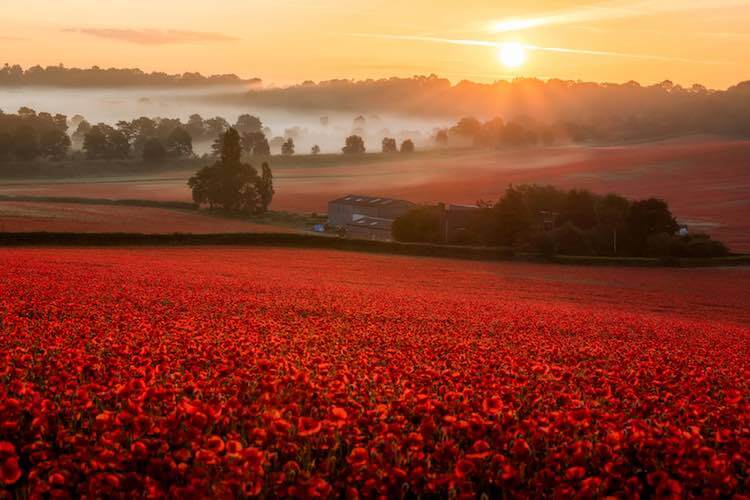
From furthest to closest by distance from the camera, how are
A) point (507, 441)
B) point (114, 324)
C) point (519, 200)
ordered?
point (519, 200), point (114, 324), point (507, 441)

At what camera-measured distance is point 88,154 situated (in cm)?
17538

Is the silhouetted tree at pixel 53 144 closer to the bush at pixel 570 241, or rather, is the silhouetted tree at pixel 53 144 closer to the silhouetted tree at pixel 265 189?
the silhouetted tree at pixel 265 189

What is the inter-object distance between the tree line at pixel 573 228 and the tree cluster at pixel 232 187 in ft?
102

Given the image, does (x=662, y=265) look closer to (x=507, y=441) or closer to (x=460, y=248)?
(x=460, y=248)

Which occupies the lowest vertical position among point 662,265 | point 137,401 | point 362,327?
point 662,265

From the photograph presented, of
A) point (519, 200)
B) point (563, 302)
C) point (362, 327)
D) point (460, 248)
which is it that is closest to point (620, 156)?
point (519, 200)

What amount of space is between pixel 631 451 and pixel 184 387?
14.1 feet

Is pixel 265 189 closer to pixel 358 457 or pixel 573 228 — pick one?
pixel 573 228

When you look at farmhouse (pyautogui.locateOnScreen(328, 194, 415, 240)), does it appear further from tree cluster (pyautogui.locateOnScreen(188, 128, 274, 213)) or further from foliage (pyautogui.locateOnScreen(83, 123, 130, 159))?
foliage (pyautogui.locateOnScreen(83, 123, 130, 159))

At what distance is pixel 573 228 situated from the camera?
236ft

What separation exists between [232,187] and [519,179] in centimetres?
6568

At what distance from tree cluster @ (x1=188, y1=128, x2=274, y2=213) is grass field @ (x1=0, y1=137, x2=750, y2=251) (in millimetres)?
12208

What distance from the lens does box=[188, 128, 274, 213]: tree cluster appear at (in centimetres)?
10650

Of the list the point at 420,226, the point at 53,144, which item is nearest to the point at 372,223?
the point at 420,226
